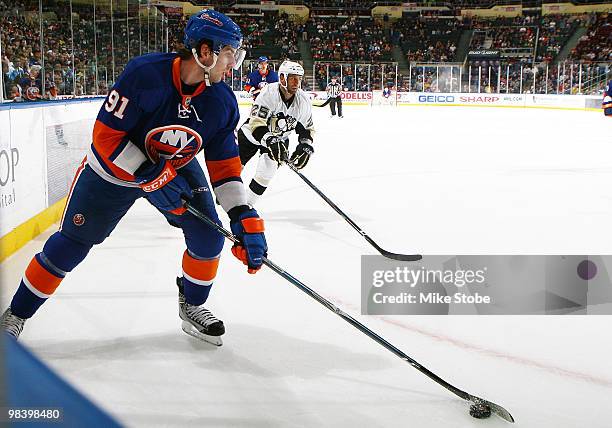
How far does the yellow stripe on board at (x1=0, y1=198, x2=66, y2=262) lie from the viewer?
3.45 m

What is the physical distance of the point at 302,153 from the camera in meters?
4.37

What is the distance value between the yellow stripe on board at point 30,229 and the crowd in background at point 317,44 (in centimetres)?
72

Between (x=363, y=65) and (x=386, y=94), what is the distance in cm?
124

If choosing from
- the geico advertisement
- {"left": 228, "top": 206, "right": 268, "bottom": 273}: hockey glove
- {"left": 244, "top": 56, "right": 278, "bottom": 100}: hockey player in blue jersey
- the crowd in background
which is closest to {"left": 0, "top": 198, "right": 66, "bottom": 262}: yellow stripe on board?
the crowd in background

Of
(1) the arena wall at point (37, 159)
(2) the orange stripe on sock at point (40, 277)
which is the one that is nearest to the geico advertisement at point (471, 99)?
(1) the arena wall at point (37, 159)

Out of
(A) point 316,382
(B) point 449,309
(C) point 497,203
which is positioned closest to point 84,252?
(A) point 316,382

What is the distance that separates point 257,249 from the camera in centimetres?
207

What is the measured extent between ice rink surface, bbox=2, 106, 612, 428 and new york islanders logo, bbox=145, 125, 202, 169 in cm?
69

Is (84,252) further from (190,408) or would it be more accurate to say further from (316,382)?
(316,382)

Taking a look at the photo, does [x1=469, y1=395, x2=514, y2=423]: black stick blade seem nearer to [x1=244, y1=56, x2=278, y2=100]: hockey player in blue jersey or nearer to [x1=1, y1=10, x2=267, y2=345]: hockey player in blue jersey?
[x1=1, y1=10, x2=267, y2=345]: hockey player in blue jersey

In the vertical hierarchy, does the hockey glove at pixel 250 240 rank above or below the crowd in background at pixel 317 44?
below

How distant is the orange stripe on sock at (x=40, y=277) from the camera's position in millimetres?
2148

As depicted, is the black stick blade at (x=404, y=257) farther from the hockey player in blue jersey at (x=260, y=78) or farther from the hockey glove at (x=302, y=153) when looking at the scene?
the hockey player in blue jersey at (x=260, y=78)

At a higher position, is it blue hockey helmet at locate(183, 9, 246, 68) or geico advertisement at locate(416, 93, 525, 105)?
geico advertisement at locate(416, 93, 525, 105)
